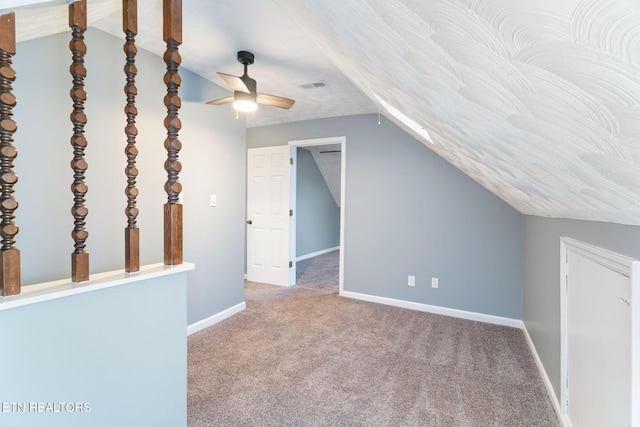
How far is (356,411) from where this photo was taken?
186cm

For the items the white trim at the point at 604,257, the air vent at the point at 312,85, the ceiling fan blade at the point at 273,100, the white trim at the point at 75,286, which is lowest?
the white trim at the point at 75,286

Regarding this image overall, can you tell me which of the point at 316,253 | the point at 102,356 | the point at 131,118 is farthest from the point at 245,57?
the point at 316,253

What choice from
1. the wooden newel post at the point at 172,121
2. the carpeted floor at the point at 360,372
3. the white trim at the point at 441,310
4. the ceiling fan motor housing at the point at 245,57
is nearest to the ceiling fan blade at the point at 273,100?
the ceiling fan motor housing at the point at 245,57

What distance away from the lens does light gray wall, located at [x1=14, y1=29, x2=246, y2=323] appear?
1.83m

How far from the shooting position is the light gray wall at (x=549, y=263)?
1.10m

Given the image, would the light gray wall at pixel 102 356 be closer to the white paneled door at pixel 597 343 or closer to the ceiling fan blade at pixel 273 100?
the ceiling fan blade at pixel 273 100

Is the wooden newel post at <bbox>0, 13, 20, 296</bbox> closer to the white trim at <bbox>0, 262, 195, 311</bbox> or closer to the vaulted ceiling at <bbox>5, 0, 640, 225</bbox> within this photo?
the white trim at <bbox>0, 262, 195, 311</bbox>

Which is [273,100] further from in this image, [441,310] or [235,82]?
[441,310]

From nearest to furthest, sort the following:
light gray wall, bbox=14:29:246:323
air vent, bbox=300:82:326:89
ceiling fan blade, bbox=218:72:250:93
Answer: light gray wall, bbox=14:29:246:323 → ceiling fan blade, bbox=218:72:250:93 → air vent, bbox=300:82:326:89

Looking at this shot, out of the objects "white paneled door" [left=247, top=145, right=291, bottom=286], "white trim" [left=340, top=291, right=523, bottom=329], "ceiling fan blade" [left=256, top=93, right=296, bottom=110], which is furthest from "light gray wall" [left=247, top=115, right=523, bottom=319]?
"ceiling fan blade" [left=256, top=93, right=296, bottom=110]

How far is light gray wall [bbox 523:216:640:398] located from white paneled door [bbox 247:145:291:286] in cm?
291

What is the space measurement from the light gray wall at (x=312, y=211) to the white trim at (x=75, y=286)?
15.5 feet

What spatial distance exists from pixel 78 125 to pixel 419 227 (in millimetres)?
3270

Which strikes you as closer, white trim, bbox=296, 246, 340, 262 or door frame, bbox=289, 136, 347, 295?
door frame, bbox=289, 136, 347, 295
